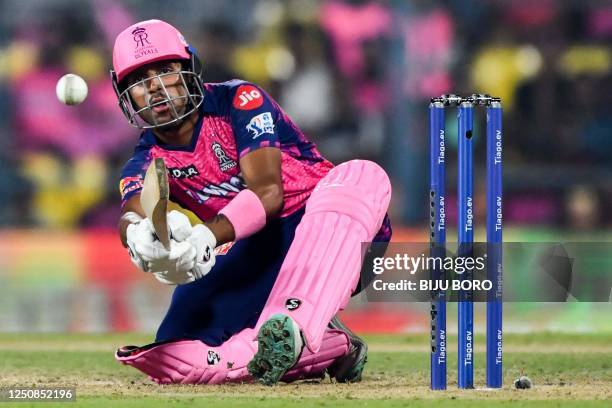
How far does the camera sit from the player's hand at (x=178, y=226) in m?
4.46

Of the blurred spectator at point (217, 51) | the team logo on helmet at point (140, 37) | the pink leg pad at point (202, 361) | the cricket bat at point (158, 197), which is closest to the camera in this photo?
the cricket bat at point (158, 197)

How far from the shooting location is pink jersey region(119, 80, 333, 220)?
5.23 m

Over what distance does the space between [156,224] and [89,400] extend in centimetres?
69

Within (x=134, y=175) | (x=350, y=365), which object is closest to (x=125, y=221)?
(x=134, y=175)

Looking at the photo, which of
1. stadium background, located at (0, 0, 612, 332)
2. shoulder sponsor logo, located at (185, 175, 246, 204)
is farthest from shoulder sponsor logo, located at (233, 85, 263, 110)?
stadium background, located at (0, 0, 612, 332)

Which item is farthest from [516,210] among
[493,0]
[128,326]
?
[128,326]

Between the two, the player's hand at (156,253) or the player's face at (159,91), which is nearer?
the player's hand at (156,253)

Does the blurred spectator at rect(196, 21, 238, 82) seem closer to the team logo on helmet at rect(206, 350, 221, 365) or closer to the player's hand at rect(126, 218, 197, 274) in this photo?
the team logo on helmet at rect(206, 350, 221, 365)

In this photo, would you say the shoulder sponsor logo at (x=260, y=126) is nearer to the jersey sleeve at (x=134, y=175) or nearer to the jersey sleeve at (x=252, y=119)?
the jersey sleeve at (x=252, y=119)

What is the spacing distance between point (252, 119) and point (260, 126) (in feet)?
0.18

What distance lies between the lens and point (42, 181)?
1184 cm

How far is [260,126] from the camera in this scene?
202 inches

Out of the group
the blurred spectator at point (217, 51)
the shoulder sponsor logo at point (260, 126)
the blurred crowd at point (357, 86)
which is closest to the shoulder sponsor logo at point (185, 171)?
the shoulder sponsor logo at point (260, 126)

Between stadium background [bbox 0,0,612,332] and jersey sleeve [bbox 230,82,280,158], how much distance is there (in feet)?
20.1
